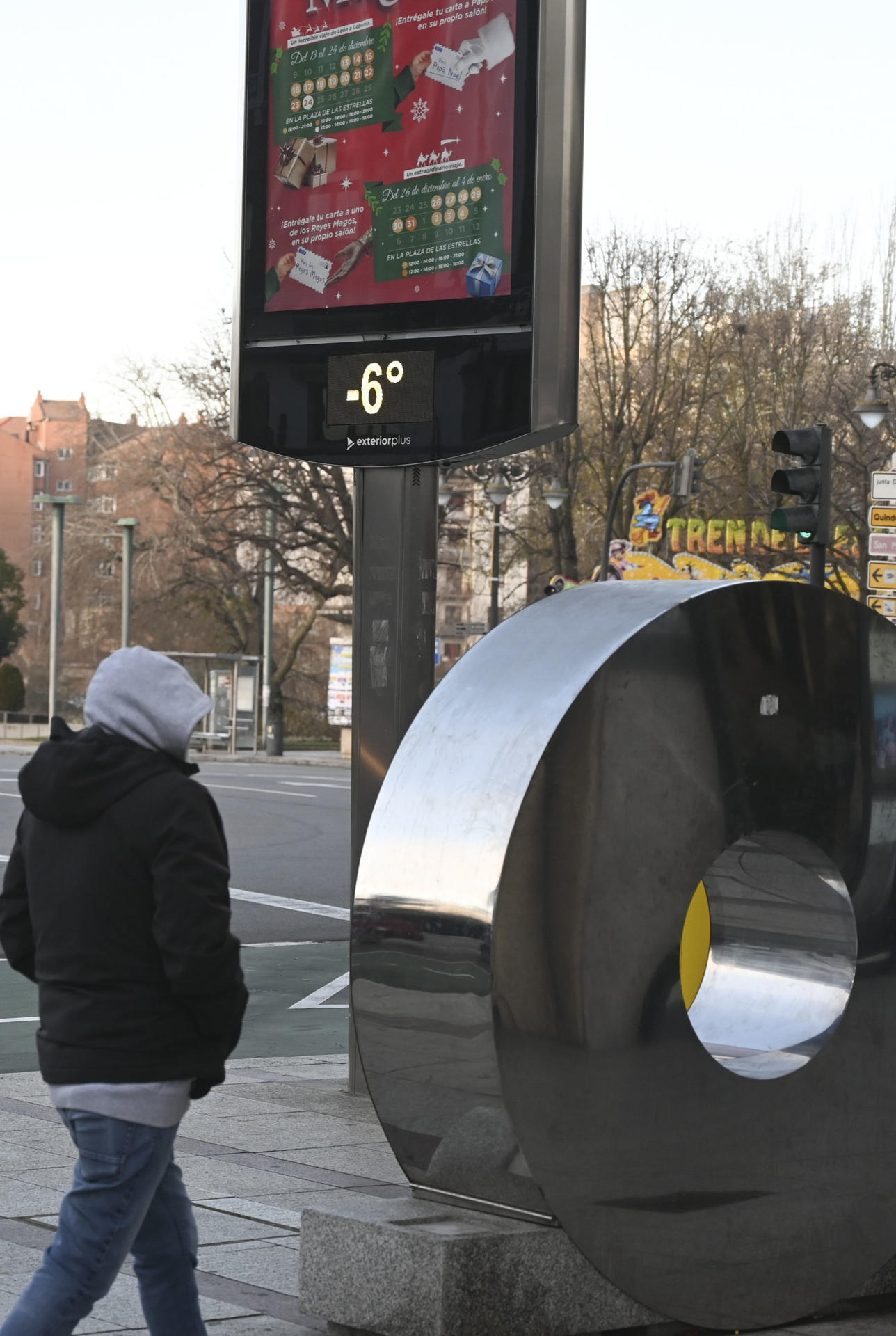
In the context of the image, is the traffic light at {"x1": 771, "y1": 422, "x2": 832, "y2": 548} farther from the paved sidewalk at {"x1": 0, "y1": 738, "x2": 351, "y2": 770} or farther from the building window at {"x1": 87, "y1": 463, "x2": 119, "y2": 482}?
the building window at {"x1": 87, "y1": 463, "x2": 119, "y2": 482}

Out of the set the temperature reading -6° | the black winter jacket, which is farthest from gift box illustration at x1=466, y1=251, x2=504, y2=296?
the black winter jacket

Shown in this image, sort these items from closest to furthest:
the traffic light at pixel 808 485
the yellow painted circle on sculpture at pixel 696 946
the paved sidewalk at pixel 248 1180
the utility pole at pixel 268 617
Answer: the paved sidewalk at pixel 248 1180 < the yellow painted circle on sculpture at pixel 696 946 < the traffic light at pixel 808 485 < the utility pole at pixel 268 617

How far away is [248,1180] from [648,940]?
2.39 m

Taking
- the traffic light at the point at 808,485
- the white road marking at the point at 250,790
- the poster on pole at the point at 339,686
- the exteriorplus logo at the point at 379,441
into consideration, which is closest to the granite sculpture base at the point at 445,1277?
the exteriorplus logo at the point at 379,441

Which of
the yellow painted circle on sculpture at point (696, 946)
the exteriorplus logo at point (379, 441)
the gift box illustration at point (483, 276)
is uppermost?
the gift box illustration at point (483, 276)

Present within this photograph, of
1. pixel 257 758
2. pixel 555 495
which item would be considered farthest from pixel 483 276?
pixel 257 758

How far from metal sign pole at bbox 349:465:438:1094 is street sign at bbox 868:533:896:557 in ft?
35.3

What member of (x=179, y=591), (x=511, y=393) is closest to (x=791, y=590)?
(x=511, y=393)

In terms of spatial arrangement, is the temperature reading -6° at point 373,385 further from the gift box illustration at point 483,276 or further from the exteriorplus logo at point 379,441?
the gift box illustration at point 483,276

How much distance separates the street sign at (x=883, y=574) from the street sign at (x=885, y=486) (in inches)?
25.6

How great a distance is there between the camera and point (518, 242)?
740 cm

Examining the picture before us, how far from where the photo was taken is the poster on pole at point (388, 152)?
7492 mm

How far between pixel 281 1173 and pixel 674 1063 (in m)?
2.33

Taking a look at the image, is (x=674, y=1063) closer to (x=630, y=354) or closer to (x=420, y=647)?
(x=420, y=647)
